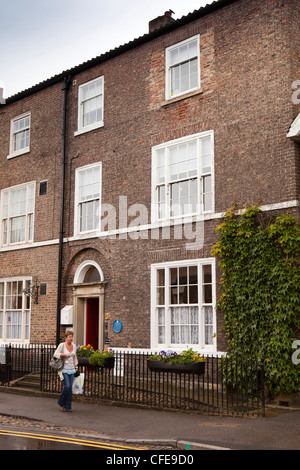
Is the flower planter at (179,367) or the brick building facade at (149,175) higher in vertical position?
the brick building facade at (149,175)

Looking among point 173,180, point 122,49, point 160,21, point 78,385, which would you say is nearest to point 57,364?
point 78,385

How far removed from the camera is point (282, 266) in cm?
1228

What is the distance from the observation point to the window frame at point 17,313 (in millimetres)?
18516

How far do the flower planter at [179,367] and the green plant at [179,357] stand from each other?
88mm

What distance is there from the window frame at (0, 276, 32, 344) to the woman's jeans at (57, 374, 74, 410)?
698 centimetres

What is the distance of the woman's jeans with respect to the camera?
11.4 meters

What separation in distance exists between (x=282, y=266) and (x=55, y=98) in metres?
10.9

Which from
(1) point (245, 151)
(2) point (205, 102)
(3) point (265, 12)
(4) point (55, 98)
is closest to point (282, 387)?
(1) point (245, 151)

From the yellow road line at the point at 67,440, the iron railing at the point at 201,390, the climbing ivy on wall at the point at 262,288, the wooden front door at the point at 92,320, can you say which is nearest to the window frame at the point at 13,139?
the wooden front door at the point at 92,320

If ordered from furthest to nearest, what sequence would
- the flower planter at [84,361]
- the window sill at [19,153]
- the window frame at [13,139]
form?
the window frame at [13,139]
the window sill at [19,153]
the flower planter at [84,361]

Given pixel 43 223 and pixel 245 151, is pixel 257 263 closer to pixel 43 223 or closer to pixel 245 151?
pixel 245 151

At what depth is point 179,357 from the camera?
12.9 m

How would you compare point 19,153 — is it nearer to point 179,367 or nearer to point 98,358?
point 98,358

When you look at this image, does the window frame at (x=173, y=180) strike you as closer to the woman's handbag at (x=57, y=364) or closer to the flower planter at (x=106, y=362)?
the flower planter at (x=106, y=362)
